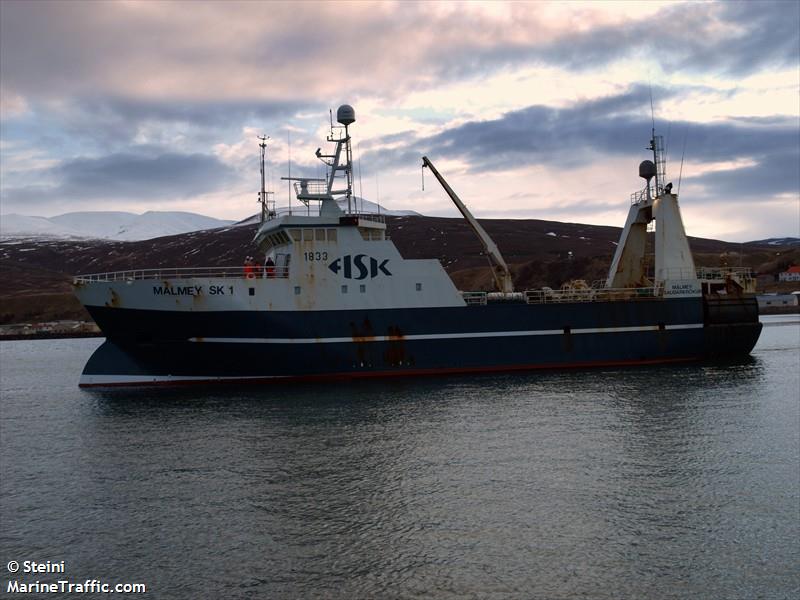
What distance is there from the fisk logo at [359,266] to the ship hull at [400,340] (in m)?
1.61

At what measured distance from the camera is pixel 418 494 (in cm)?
1356

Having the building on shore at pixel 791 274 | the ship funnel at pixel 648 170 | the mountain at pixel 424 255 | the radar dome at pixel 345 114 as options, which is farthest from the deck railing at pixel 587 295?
the building on shore at pixel 791 274

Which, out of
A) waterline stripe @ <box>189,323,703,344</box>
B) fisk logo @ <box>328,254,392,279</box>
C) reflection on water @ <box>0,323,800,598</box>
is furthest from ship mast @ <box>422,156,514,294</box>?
reflection on water @ <box>0,323,800,598</box>

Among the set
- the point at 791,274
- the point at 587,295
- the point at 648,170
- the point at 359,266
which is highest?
the point at 648,170

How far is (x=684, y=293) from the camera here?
3272 cm

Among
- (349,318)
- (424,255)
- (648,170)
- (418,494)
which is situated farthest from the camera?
(424,255)

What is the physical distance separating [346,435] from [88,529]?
776 centimetres

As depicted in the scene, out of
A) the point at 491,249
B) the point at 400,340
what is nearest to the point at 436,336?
the point at 400,340

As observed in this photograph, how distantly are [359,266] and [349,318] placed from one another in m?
2.28

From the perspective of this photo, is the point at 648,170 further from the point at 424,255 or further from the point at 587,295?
the point at 424,255

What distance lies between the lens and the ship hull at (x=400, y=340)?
88.7ft

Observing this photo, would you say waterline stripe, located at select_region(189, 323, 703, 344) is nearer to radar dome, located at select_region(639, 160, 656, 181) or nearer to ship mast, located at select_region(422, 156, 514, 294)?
ship mast, located at select_region(422, 156, 514, 294)

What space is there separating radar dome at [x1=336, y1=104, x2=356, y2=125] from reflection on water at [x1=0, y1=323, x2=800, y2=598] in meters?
13.5

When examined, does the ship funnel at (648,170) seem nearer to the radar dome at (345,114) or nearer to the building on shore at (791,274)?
the radar dome at (345,114)
